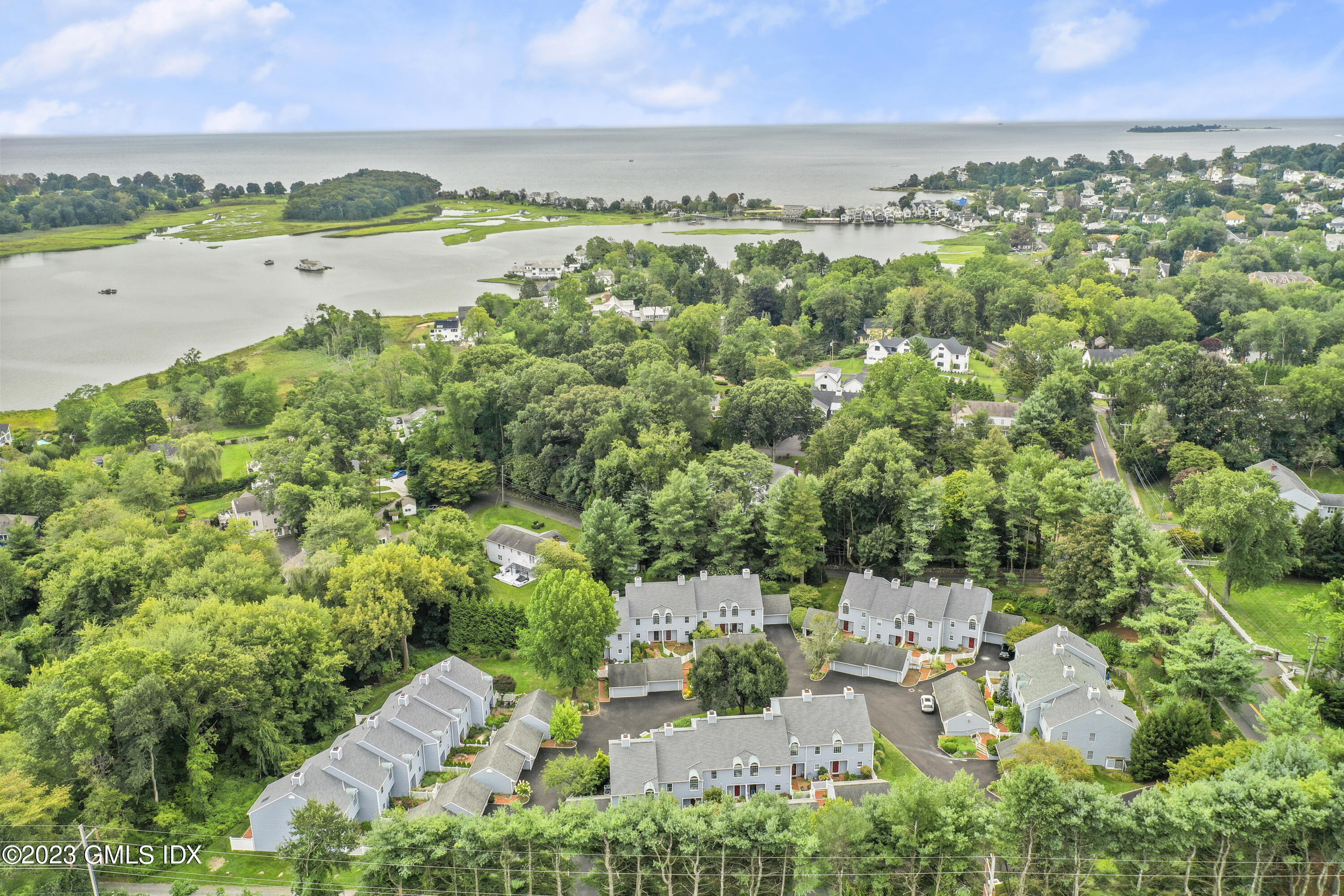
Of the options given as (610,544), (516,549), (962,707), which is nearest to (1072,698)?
(962,707)

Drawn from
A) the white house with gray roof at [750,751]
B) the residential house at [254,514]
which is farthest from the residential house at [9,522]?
the white house with gray roof at [750,751]

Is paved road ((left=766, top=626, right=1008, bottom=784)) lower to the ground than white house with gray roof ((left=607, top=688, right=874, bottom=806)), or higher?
lower

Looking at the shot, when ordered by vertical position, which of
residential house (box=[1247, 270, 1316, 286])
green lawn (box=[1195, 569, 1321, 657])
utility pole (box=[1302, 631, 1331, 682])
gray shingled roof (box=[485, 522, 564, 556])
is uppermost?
residential house (box=[1247, 270, 1316, 286])

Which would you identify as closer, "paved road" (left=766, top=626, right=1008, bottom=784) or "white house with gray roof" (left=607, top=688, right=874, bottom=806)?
"white house with gray roof" (left=607, top=688, right=874, bottom=806)

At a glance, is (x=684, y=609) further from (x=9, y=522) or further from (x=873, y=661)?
(x=9, y=522)

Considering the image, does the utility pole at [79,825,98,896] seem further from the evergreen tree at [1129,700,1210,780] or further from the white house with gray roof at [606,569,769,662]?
the evergreen tree at [1129,700,1210,780]

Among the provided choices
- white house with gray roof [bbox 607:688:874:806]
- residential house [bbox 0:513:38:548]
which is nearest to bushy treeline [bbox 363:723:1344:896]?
white house with gray roof [bbox 607:688:874:806]

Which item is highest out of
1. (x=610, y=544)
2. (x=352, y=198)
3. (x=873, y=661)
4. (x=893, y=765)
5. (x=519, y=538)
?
(x=352, y=198)

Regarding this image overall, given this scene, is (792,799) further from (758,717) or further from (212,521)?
(212,521)
